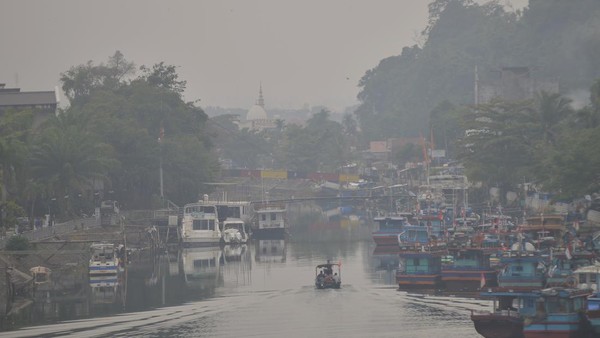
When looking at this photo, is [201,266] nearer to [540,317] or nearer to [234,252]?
[234,252]

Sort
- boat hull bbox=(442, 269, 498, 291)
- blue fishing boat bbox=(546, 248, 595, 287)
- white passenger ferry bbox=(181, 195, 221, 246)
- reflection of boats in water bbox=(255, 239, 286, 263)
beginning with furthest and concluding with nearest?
1. white passenger ferry bbox=(181, 195, 221, 246)
2. reflection of boats in water bbox=(255, 239, 286, 263)
3. boat hull bbox=(442, 269, 498, 291)
4. blue fishing boat bbox=(546, 248, 595, 287)

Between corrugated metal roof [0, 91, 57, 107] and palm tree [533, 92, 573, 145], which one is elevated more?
corrugated metal roof [0, 91, 57, 107]

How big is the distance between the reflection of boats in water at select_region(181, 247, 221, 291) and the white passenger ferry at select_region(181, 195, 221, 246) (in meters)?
1.26

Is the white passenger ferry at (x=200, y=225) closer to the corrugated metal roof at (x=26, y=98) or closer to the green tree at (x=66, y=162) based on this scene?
the green tree at (x=66, y=162)

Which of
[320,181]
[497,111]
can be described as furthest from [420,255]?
[320,181]

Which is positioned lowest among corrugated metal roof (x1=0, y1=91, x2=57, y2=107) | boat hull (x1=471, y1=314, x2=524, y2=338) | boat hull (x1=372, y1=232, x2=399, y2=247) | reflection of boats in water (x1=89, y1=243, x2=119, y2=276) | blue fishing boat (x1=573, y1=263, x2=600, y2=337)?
boat hull (x1=471, y1=314, x2=524, y2=338)

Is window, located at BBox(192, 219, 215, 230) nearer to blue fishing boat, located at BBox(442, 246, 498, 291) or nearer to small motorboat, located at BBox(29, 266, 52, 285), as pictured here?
small motorboat, located at BBox(29, 266, 52, 285)

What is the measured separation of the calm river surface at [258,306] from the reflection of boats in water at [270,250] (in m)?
3.24

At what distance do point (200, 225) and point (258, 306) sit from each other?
42267 mm

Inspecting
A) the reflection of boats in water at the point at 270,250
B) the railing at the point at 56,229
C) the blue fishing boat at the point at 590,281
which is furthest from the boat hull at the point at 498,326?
the reflection of boats in water at the point at 270,250

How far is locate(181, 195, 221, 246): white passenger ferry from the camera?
357 feet

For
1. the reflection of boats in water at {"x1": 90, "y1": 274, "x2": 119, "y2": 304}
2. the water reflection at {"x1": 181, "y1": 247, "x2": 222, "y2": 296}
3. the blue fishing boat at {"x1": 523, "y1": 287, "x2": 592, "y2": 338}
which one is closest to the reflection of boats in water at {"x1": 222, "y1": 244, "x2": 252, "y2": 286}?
the water reflection at {"x1": 181, "y1": 247, "x2": 222, "y2": 296}

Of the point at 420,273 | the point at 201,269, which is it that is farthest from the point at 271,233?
the point at 420,273

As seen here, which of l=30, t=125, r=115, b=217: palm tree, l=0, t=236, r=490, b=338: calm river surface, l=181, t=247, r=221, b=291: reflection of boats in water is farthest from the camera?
l=30, t=125, r=115, b=217: palm tree
